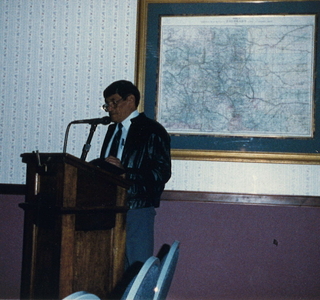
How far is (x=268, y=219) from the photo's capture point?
2.69m

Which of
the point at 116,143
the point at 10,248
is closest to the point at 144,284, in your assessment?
the point at 116,143

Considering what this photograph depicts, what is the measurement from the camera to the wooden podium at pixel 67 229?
1.53m

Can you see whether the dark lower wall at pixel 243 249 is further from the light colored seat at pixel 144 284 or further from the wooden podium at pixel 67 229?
the light colored seat at pixel 144 284

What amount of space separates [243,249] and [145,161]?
1.04 metres

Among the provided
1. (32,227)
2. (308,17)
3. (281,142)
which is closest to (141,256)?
(32,227)

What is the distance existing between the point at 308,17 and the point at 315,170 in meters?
1.10

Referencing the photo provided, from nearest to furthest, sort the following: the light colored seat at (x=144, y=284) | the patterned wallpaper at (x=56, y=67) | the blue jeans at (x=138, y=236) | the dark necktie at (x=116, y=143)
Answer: the light colored seat at (x=144, y=284) < the blue jeans at (x=138, y=236) < the dark necktie at (x=116, y=143) < the patterned wallpaper at (x=56, y=67)

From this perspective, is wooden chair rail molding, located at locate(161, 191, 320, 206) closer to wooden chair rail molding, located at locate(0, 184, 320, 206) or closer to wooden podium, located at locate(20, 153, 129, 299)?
wooden chair rail molding, located at locate(0, 184, 320, 206)

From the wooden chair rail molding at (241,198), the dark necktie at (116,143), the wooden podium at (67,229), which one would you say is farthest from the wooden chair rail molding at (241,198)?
the wooden podium at (67,229)

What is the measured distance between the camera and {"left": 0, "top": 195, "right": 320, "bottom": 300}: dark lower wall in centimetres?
264

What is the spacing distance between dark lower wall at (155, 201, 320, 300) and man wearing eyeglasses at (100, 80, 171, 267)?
59cm

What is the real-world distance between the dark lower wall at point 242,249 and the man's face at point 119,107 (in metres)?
0.73

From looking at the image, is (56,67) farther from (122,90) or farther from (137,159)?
(137,159)

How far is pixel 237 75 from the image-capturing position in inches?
111
